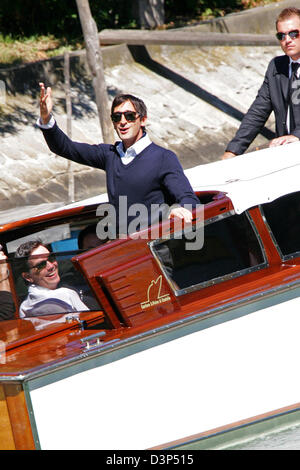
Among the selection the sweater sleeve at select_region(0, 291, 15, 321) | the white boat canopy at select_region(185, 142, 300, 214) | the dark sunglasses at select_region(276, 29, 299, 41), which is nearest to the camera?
the white boat canopy at select_region(185, 142, 300, 214)

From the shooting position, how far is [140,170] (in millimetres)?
5004

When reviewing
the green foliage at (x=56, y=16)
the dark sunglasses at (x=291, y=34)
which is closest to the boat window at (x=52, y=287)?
the dark sunglasses at (x=291, y=34)

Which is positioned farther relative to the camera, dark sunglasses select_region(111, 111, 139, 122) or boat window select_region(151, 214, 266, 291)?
dark sunglasses select_region(111, 111, 139, 122)

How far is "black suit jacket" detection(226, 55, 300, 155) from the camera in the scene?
20.6 ft

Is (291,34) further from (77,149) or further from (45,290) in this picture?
(45,290)

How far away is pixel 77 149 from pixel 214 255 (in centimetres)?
124

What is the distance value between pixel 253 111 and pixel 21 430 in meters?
3.36

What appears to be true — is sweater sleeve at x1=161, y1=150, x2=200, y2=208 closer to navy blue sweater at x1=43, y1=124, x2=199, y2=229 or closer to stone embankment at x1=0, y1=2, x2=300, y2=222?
navy blue sweater at x1=43, y1=124, x2=199, y2=229

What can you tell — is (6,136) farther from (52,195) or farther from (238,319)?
(238,319)

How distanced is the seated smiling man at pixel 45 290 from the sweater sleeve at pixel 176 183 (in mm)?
802

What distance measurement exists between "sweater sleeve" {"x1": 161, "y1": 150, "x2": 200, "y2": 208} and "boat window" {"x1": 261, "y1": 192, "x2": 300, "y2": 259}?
0.42 meters

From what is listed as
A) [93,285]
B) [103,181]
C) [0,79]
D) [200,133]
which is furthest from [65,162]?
[93,285]

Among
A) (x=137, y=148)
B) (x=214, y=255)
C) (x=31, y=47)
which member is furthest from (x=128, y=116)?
(x=31, y=47)

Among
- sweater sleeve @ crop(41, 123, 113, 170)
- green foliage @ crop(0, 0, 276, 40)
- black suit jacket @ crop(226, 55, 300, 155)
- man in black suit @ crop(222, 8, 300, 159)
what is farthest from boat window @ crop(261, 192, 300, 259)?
green foliage @ crop(0, 0, 276, 40)
